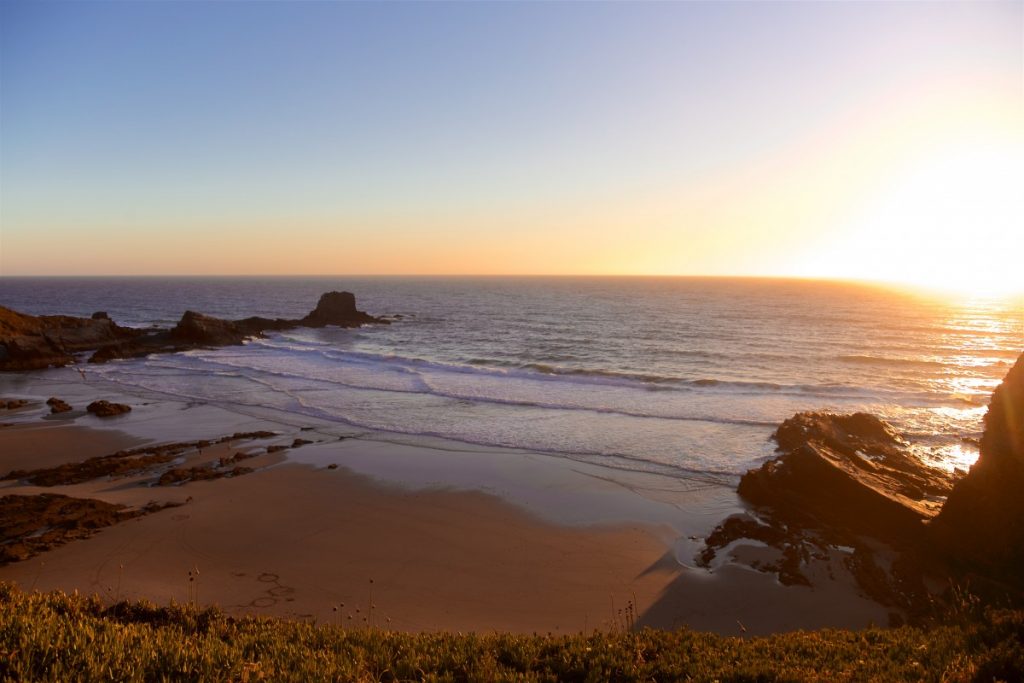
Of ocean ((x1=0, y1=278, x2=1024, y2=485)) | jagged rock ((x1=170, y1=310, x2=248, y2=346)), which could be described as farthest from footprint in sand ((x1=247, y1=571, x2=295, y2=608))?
jagged rock ((x1=170, y1=310, x2=248, y2=346))

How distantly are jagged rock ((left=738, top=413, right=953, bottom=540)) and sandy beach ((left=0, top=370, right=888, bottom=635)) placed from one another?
4.92 feet

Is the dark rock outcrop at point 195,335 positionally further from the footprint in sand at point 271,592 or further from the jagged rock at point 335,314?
the footprint in sand at point 271,592

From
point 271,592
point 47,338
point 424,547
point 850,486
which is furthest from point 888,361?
point 47,338

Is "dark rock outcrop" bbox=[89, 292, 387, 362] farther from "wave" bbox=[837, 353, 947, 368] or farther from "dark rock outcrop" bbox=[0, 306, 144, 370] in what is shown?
"wave" bbox=[837, 353, 947, 368]

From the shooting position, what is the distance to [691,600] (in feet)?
36.7

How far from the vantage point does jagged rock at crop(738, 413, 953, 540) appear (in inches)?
539

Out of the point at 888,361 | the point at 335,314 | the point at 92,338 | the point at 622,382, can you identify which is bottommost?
the point at 622,382

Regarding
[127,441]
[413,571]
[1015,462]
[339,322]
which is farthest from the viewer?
[339,322]

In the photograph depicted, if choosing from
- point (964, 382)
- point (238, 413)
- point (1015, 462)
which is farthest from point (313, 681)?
point (964, 382)

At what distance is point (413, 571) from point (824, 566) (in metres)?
9.35

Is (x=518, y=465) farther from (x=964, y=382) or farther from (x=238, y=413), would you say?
(x=964, y=382)

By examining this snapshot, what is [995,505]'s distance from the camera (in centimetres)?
1106

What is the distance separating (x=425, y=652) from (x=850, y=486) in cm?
1284

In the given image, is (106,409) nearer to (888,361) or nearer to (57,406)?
(57,406)
